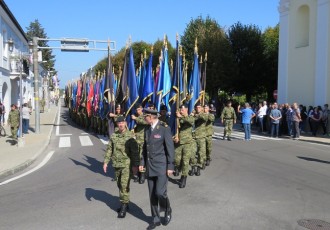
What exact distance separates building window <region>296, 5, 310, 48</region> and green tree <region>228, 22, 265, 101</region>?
1236cm

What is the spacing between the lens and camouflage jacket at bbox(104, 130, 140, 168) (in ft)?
22.5

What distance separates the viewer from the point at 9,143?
17594mm

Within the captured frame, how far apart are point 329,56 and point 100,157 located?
50.5 ft

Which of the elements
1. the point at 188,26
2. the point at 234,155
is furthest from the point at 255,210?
the point at 188,26

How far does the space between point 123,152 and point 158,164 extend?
93cm

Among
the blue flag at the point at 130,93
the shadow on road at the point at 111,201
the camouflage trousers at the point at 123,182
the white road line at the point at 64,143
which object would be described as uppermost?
the blue flag at the point at 130,93

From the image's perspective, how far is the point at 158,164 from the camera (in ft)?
20.4

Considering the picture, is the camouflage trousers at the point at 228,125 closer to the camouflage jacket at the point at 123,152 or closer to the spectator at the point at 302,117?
the spectator at the point at 302,117

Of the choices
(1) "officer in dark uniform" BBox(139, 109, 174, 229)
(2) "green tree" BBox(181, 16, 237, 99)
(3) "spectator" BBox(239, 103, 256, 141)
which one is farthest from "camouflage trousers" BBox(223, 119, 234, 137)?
(2) "green tree" BBox(181, 16, 237, 99)

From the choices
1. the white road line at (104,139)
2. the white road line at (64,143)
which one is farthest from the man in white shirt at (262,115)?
the white road line at (64,143)

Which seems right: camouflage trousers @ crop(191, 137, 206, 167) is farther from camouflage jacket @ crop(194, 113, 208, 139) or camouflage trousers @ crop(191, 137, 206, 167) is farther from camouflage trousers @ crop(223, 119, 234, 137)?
camouflage trousers @ crop(223, 119, 234, 137)

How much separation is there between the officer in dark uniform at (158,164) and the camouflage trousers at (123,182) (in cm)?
61

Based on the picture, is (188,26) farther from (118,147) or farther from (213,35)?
(118,147)

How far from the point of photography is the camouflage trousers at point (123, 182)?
6.71 metres
